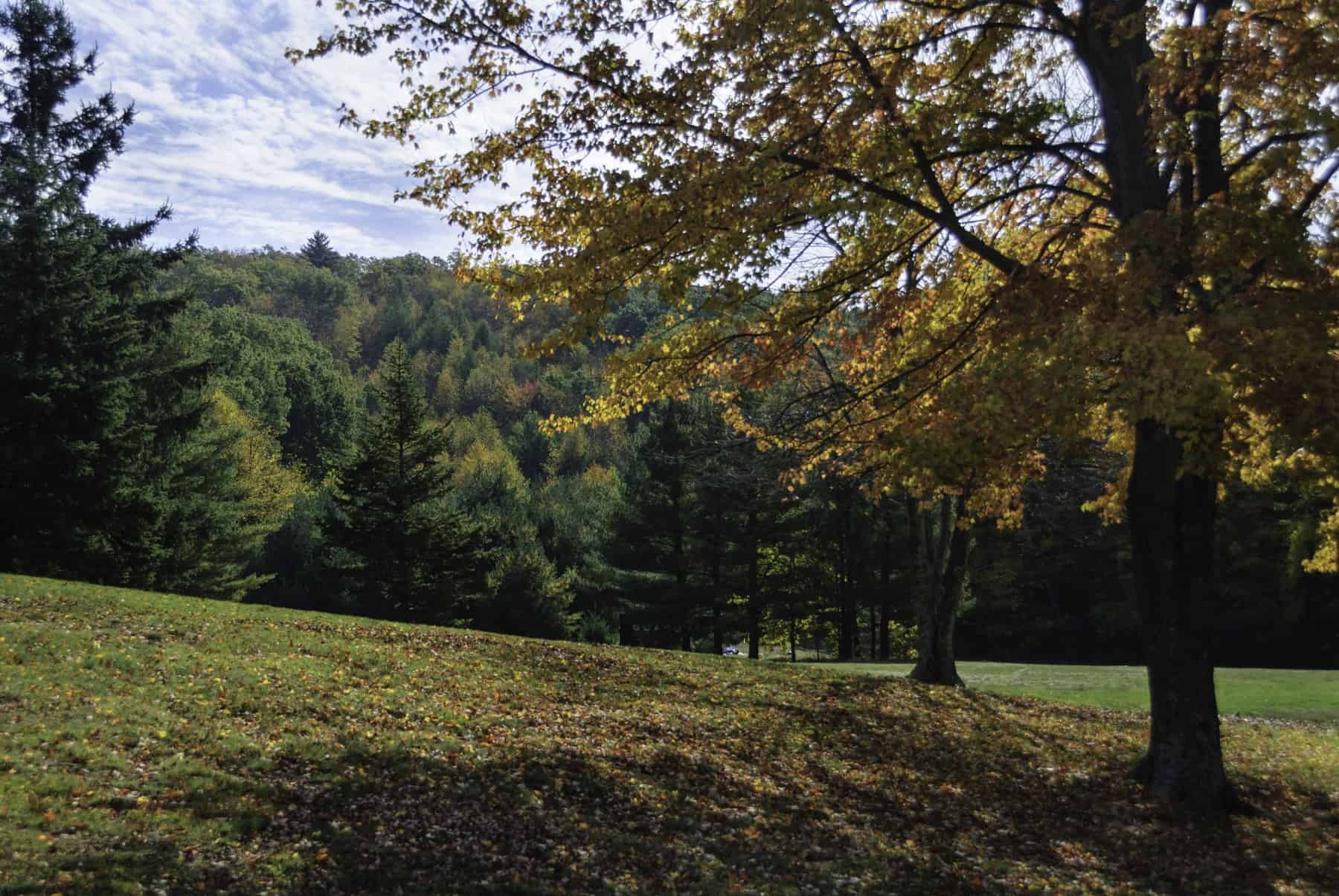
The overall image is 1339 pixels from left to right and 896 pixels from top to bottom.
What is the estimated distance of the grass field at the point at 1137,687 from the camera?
15766 millimetres

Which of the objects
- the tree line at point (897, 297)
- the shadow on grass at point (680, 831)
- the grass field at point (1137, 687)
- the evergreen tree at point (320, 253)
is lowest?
the shadow on grass at point (680, 831)

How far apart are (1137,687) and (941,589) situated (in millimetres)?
5496

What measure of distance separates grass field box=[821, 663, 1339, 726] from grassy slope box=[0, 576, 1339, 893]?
10.7 feet

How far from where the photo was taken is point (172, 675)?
29.4 feet

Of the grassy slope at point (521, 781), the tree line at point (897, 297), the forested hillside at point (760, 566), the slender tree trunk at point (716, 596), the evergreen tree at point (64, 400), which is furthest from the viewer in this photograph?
the slender tree trunk at point (716, 596)

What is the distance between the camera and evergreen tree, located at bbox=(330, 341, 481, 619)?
32281 millimetres

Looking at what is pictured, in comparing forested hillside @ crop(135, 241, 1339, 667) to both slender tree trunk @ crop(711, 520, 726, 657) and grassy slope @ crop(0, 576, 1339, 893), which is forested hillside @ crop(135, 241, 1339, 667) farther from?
grassy slope @ crop(0, 576, 1339, 893)

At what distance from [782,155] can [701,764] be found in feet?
18.4

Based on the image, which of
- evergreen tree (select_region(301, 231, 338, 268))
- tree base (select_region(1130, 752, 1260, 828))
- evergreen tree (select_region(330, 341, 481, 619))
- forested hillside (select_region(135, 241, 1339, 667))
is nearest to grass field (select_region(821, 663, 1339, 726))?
forested hillside (select_region(135, 241, 1339, 667))

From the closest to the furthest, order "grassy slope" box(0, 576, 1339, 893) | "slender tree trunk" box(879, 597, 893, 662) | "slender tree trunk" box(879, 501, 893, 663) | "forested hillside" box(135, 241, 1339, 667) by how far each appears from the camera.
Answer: "grassy slope" box(0, 576, 1339, 893), "forested hillside" box(135, 241, 1339, 667), "slender tree trunk" box(879, 597, 893, 662), "slender tree trunk" box(879, 501, 893, 663)

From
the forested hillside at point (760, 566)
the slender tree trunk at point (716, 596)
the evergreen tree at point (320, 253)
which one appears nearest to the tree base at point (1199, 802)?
the forested hillside at point (760, 566)

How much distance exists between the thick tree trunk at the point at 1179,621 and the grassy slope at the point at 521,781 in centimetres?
45

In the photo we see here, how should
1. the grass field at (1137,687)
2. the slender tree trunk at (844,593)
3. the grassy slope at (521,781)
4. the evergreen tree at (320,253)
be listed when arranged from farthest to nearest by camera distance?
the evergreen tree at (320,253) → the slender tree trunk at (844,593) → the grass field at (1137,687) → the grassy slope at (521,781)

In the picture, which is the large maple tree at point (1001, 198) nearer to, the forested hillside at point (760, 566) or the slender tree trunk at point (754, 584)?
the forested hillside at point (760, 566)
